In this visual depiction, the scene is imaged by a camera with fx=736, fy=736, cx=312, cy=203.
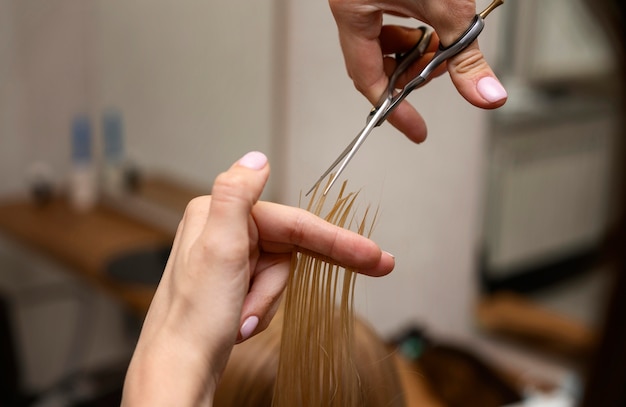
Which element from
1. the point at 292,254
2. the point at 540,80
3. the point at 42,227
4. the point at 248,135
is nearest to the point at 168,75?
the point at 248,135

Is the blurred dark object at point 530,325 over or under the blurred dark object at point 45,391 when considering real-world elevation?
over

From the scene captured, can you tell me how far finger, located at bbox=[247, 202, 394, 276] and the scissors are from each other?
0.05 metres

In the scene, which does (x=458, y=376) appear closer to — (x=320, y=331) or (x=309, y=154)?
(x=309, y=154)

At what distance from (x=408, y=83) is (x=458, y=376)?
35.6 inches

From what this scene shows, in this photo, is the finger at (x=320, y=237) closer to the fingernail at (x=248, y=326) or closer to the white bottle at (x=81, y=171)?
the fingernail at (x=248, y=326)

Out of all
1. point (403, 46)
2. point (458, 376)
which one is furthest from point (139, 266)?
point (403, 46)

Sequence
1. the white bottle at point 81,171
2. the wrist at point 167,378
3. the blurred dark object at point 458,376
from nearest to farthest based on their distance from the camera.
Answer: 1. the wrist at point 167,378
2. the blurred dark object at point 458,376
3. the white bottle at point 81,171

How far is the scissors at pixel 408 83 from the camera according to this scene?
20.7 inches

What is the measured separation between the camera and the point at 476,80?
0.52m

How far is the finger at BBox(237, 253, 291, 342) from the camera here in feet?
1.65

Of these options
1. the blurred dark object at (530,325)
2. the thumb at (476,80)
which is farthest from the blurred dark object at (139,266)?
the thumb at (476,80)

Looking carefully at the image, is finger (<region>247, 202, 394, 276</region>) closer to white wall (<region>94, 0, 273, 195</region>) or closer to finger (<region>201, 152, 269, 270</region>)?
finger (<region>201, 152, 269, 270</region>)

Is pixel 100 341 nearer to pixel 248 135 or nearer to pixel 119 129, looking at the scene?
pixel 119 129

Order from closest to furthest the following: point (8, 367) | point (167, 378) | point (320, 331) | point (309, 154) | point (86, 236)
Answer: point (167, 378)
point (320, 331)
point (309, 154)
point (86, 236)
point (8, 367)
